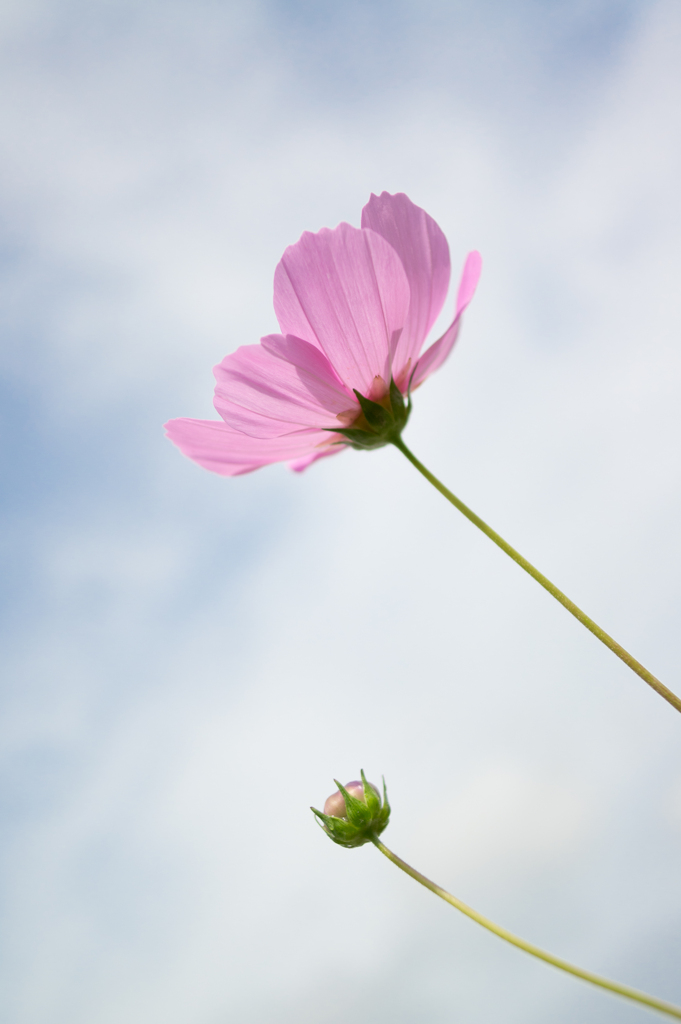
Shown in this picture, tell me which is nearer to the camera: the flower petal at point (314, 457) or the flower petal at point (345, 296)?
the flower petal at point (345, 296)

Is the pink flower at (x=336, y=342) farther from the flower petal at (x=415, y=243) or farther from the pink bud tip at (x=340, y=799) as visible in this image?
the pink bud tip at (x=340, y=799)

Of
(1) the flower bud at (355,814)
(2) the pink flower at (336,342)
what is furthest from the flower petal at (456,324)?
(1) the flower bud at (355,814)

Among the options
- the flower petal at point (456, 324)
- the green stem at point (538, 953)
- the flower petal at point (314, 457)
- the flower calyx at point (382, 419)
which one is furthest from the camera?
the flower petal at point (314, 457)

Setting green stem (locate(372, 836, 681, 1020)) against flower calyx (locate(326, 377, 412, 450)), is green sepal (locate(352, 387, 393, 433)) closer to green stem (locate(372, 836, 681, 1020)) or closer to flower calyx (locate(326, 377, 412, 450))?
flower calyx (locate(326, 377, 412, 450))

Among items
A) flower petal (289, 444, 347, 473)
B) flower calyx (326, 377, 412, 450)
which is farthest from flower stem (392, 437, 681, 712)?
flower petal (289, 444, 347, 473)

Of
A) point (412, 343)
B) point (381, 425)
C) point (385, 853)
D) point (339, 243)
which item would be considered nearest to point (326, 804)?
point (385, 853)
